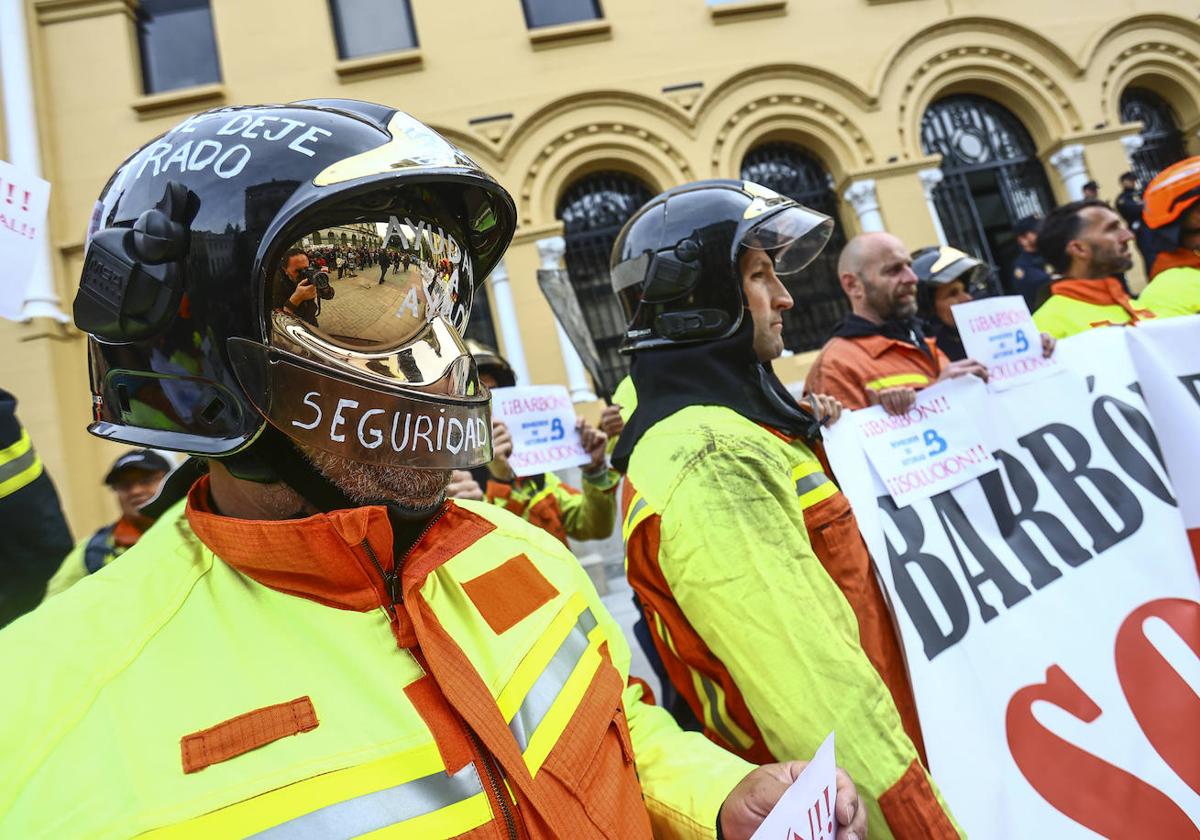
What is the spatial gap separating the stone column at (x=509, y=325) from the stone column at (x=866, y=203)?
16.0 feet

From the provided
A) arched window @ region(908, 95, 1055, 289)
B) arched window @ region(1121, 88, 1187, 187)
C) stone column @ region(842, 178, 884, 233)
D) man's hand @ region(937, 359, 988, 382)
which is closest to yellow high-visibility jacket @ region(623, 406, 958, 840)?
man's hand @ region(937, 359, 988, 382)

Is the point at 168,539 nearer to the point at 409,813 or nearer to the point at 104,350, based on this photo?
the point at 104,350

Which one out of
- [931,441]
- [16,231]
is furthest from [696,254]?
[16,231]

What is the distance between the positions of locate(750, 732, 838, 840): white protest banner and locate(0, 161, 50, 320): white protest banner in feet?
6.93

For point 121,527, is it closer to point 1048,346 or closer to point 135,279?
point 135,279

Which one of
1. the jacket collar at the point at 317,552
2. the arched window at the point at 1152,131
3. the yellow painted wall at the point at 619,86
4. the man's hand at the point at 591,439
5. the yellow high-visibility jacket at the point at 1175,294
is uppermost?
the yellow painted wall at the point at 619,86

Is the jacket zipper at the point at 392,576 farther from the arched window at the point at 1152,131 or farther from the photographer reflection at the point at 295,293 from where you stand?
the arched window at the point at 1152,131

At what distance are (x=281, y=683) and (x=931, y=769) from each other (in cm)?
165

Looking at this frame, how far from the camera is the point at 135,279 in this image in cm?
101

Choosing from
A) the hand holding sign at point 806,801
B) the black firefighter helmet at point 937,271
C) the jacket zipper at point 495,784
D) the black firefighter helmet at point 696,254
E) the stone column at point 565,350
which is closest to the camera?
the jacket zipper at point 495,784

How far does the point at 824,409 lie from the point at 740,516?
2.64ft

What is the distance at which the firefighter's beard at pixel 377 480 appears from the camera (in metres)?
1.05

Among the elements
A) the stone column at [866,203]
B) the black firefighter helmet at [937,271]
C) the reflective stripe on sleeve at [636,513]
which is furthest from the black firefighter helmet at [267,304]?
the stone column at [866,203]

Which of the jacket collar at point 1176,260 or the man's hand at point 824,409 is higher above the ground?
→ the jacket collar at point 1176,260
